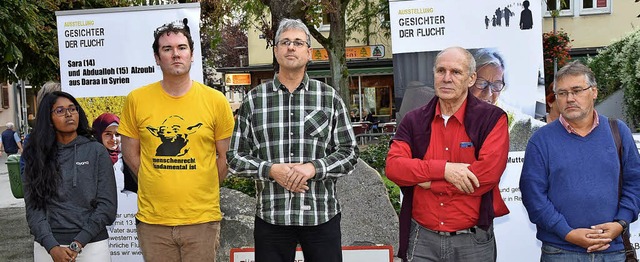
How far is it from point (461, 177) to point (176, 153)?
1674 mm

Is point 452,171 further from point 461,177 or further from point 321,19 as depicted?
point 321,19

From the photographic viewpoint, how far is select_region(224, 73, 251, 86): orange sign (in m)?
25.4

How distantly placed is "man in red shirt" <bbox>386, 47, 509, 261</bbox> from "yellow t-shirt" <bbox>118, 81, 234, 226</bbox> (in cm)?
113

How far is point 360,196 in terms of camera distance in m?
5.84

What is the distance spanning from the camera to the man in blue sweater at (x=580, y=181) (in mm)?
3379

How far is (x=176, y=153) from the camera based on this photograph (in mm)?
3701

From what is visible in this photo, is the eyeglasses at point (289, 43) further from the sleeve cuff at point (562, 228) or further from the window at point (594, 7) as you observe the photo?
the window at point (594, 7)

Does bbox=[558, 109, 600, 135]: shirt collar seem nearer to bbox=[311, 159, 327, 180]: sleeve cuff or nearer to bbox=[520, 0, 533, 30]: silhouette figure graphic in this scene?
bbox=[311, 159, 327, 180]: sleeve cuff

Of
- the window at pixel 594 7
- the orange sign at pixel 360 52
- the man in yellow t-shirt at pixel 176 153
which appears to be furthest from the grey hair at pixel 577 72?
the window at pixel 594 7

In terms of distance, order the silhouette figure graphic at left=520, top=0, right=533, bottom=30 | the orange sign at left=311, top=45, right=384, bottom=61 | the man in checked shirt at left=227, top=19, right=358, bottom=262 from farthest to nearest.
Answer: the orange sign at left=311, top=45, right=384, bottom=61 < the silhouette figure graphic at left=520, top=0, right=533, bottom=30 < the man in checked shirt at left=227, top=19, right=358, bottom=262

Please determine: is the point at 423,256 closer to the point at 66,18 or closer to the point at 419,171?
the point at 419,171

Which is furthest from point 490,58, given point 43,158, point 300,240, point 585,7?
point 585,7

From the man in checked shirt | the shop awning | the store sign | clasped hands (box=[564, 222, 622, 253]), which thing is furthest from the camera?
the shop awning

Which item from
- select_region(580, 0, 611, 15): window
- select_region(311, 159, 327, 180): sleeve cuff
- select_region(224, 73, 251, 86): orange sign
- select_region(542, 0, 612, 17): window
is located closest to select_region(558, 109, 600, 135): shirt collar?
select_region(311, 159, 327, 180): sleeve cuff
